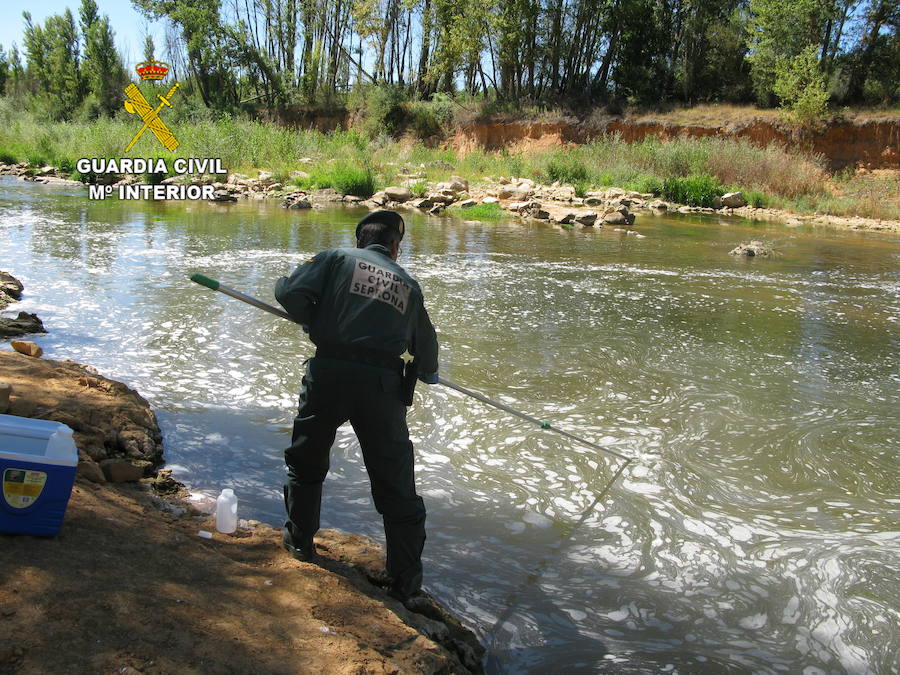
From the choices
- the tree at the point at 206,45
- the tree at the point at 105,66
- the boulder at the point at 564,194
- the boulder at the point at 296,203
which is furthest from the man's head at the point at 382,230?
the tree at the point at 105,66

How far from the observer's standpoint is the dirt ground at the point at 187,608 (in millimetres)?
2008

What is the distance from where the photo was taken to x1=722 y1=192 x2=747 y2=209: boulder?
25.2 metres

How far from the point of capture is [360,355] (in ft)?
9.62

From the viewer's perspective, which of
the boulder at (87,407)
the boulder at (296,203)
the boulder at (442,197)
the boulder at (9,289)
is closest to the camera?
the boulder at (87,407)

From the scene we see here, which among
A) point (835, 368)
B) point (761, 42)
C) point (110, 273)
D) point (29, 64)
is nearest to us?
point (835, 368)

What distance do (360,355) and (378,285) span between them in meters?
0.30

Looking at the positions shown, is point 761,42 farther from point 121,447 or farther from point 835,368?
point 121,447

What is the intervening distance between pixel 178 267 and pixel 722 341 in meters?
7.70

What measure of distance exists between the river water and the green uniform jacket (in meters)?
1.25

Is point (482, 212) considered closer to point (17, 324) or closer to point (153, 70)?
point (17, 324)

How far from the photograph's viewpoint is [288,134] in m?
30.0

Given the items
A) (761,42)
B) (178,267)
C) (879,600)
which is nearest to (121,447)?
(879,600)

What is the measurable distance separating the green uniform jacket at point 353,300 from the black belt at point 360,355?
0.05 feet

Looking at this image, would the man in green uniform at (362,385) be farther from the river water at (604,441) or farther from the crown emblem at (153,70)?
the crown emblem at (153,70)
